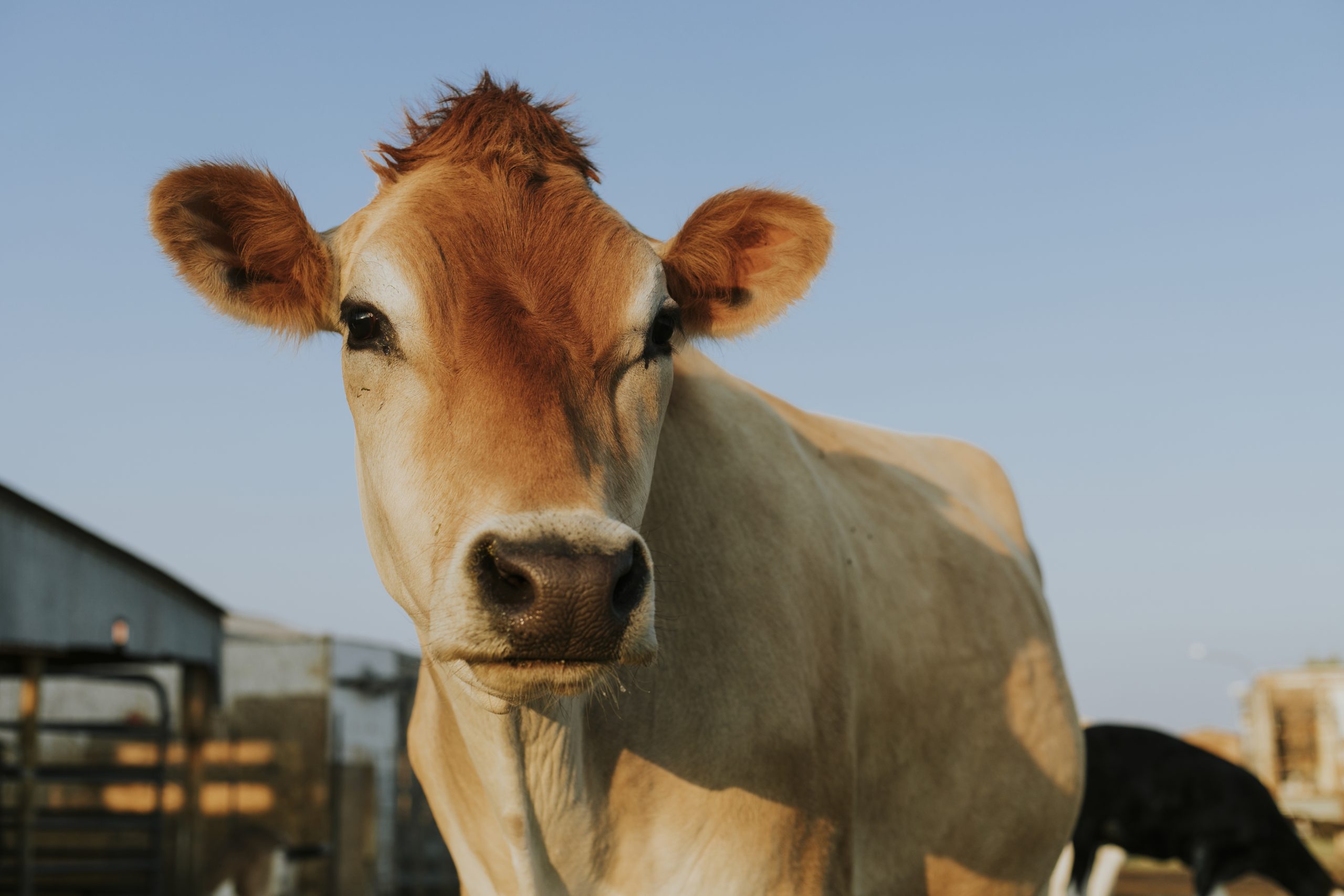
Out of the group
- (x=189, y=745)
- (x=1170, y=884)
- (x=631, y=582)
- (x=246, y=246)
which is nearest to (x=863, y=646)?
(x=631, y=582)

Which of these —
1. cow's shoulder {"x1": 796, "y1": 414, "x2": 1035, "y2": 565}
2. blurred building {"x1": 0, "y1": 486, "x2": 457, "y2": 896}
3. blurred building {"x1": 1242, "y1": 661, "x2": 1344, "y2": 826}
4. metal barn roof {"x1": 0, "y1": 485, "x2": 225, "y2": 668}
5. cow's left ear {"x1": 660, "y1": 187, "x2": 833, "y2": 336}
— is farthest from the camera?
blurred building {"x1": 1242, "y1": 661, "x2": 1344, "y2": 826}

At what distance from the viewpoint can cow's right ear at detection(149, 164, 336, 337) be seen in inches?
120

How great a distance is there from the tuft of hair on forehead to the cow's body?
30.0 inches

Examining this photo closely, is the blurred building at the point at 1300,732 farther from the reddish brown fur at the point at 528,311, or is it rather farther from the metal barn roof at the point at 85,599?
the reddish brown fur at the point at 528,311

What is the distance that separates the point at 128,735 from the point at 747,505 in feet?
34.0

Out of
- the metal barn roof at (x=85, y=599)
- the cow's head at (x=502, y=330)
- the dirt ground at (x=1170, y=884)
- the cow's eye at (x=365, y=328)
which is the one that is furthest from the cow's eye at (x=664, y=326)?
the dirt ground at (x=1170, y=884)

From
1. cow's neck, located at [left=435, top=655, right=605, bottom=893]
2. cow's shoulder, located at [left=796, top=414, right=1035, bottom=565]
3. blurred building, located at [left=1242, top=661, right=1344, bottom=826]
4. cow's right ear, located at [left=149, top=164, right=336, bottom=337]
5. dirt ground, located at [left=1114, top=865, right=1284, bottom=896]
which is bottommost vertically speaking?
dirt ground, located at [left=1114, top=865, right=1284, bottom=896]

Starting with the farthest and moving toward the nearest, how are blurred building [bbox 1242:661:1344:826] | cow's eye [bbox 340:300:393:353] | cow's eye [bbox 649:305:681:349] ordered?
blurred building [bbox 1242:661:1344:826] < cow's eye [bbox 649:305:681:349] < cow's eye [bbox 340:300:393:353]

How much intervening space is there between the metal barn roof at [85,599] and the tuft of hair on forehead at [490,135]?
28.1 ft

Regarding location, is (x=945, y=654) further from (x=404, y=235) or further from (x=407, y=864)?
(x=407, y=864)

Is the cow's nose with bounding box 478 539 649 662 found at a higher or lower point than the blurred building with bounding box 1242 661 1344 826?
higher

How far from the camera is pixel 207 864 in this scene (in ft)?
51.9

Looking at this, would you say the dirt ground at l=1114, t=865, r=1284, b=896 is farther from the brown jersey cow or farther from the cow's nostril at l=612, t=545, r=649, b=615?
the cow's nostril at l=612, t=545, r=649, b=615

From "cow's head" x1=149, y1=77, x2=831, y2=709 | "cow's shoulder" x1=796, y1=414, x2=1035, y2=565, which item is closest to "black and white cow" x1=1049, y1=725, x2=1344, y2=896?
"cow's shoulder" x1=796, y1=414, x2=1035, y2=565
